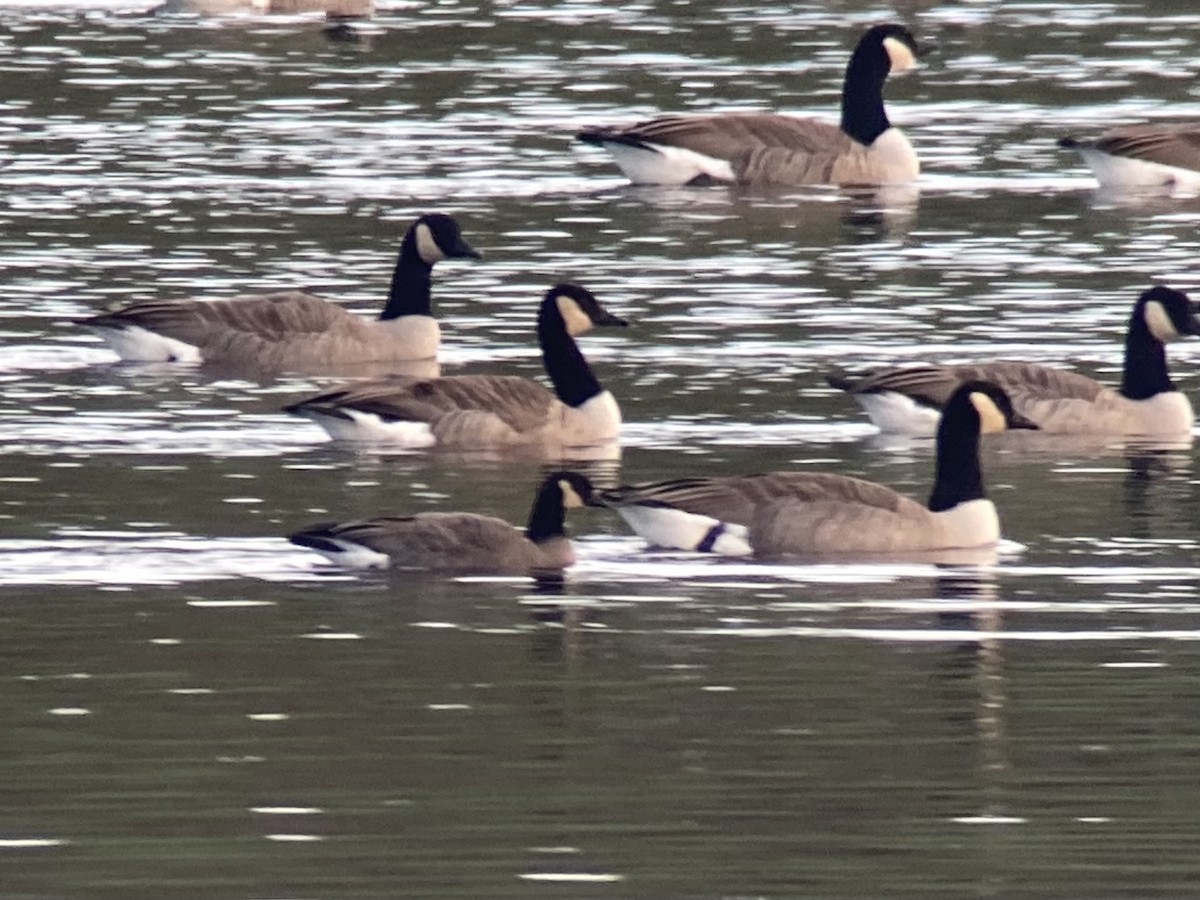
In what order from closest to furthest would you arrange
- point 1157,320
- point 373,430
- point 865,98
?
point 373,430 → point 1157,320 → point 865,98

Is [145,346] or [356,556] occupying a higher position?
[356,556]

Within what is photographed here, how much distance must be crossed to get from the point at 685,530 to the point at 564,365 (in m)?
4.34

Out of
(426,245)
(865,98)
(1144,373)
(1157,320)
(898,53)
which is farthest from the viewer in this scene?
(898,53)

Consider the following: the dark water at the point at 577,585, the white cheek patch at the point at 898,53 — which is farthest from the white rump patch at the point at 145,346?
the white cheek patch at the point at 898,53

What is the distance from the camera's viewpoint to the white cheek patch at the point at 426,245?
25.3 metres

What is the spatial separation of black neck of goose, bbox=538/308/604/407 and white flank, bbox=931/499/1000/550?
4.05 m

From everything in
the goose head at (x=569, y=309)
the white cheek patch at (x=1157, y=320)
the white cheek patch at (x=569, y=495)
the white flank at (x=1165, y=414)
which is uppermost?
the goose head at (x=569, y=309)

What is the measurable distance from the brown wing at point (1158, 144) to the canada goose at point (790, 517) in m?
16.7

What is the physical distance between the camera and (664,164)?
35.0 metres

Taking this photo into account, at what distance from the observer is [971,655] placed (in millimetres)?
14352

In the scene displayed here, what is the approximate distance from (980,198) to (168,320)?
1137cm

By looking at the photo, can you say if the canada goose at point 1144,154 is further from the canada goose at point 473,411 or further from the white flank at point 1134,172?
the canada goose at point 473,411

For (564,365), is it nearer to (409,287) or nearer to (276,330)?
(276,330)

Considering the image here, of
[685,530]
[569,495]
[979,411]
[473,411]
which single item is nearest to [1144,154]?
[473,411]
